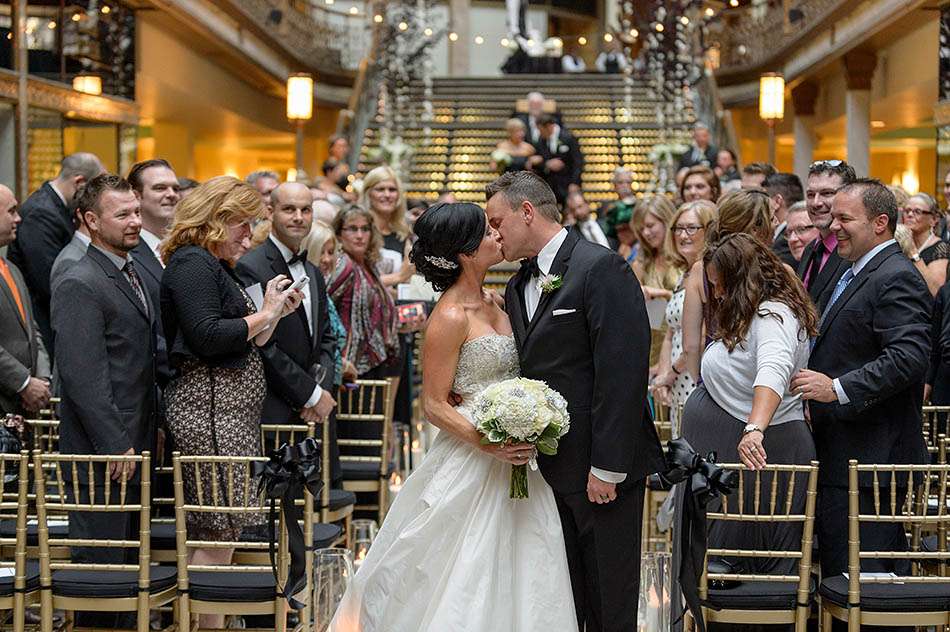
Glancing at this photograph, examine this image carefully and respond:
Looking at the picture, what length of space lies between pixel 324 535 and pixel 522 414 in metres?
1.62

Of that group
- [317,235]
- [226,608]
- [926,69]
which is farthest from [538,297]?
[926,69]

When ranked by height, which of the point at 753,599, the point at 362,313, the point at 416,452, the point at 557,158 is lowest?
the point at 416,452

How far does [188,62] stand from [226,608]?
1364cm

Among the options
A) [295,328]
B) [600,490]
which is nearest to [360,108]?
[295,328]

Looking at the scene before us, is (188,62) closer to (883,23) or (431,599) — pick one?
(883,23)

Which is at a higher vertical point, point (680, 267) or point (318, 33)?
point (318, 33)

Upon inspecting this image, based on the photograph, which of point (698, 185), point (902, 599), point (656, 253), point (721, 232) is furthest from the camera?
point (698, 185)

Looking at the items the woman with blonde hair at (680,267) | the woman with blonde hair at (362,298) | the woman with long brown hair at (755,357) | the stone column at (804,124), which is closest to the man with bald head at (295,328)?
the woman with blonde hair at (362,298)

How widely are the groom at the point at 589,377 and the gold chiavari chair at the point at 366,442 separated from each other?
2150 mm

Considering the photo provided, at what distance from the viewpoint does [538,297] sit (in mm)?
4359

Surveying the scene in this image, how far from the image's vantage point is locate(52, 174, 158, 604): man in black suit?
15.8ft

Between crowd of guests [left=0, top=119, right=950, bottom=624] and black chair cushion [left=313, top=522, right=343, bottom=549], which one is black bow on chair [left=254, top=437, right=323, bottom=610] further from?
black chair cushion [left=313, top=522, right=343, bottom=549]

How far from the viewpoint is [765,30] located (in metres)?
22.7

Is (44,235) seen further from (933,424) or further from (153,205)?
(933,424)
